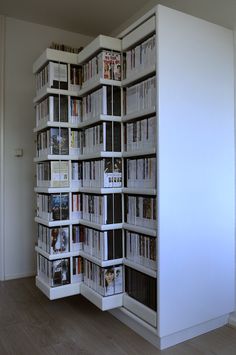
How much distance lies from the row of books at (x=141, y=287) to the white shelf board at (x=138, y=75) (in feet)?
4.52

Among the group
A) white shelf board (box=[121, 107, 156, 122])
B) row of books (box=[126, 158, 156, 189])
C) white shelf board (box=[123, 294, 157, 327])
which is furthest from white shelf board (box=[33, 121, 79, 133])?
white shelf board (box=[123, 294, 157, 327])

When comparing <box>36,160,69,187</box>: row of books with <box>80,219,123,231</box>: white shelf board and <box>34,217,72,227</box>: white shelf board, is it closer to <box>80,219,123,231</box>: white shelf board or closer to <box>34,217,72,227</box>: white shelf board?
<box>34,217,72,227</box>: white shelf board

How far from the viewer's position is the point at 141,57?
2.23 metres

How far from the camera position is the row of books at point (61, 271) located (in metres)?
2.53

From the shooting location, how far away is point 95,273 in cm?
247

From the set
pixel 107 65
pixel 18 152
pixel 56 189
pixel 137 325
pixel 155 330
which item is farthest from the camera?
pixel 18 152

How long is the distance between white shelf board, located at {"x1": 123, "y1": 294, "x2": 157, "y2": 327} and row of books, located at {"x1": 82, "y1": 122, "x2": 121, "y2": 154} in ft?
3.67

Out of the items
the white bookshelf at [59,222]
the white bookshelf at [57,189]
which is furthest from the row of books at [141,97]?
the white bookshelf at [59,222]

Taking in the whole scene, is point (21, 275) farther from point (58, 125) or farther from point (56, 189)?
point (58, 125)

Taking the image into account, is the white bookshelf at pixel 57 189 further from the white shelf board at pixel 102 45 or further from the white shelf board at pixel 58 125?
the white shelf board at pixel 102 45

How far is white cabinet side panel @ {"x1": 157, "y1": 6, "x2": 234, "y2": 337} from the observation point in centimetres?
205

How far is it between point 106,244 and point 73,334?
67cm

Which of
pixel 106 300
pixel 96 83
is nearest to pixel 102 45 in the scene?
pixel 96 83

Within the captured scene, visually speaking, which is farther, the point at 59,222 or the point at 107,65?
the point at 59,222
